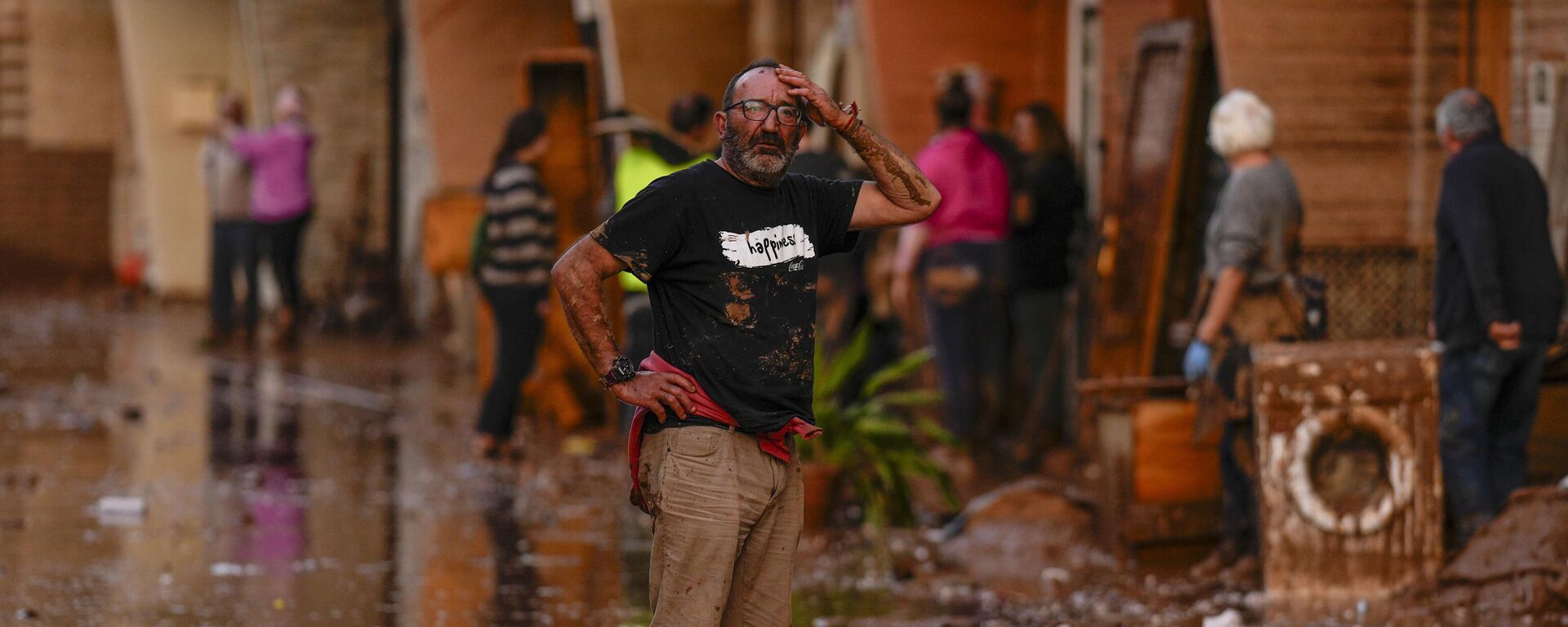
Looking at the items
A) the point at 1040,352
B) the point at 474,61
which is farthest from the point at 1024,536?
the point at 474,61

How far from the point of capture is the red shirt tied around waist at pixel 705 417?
17.3ft

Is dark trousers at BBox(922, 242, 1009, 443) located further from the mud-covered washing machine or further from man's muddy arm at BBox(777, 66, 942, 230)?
man's muddy arm at BBox(777, 66, 942, 230)

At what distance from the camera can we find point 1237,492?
27.1ft

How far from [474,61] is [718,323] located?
1333 cm

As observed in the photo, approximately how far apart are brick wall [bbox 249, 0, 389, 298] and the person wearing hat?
428 inches

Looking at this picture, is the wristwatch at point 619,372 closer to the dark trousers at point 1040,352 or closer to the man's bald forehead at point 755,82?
the man's bald forehead at point 755,82

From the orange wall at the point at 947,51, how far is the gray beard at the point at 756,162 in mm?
7683

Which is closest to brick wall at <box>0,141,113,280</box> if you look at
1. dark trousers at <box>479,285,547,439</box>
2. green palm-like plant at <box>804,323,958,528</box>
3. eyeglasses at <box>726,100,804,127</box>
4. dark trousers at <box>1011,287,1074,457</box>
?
dark trousers at <box>479,285,547,439</box>

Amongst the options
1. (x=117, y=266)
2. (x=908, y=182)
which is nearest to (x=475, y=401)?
(x=908, y=182)

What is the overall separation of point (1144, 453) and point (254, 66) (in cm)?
1567

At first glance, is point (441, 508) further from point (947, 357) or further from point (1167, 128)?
point (1167, 128)

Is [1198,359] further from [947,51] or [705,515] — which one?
[947,51]

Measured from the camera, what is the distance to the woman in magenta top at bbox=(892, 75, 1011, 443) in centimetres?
1102

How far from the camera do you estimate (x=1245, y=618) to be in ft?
24.2
